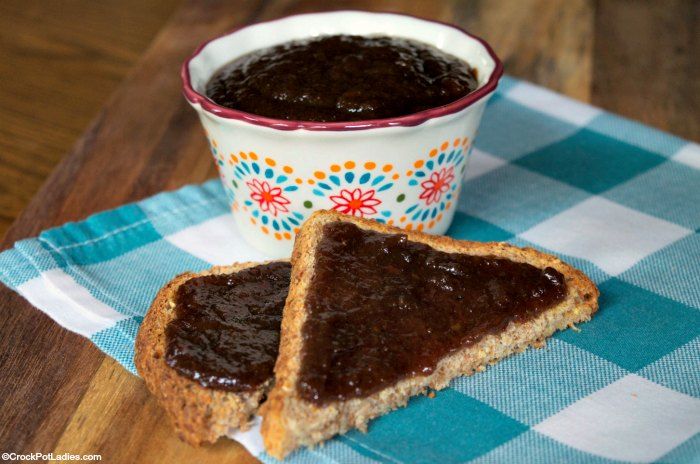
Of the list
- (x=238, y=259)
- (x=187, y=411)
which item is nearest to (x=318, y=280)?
(x=187, y=411)

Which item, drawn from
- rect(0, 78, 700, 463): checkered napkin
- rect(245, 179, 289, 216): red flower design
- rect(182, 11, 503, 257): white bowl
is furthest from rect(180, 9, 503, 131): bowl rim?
rect(0, 78, 700, 463): checkered napkin

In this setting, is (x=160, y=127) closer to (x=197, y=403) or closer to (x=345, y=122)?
(x=345, y=122)

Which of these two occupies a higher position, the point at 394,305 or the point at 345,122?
A: the point at 345,122

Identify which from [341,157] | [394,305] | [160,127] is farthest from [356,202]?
[160,127]

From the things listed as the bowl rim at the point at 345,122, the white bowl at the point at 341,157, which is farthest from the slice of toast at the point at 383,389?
the bowl rim at the point at 345,122

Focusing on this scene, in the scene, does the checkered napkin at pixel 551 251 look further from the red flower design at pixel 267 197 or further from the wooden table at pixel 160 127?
the red flower design at pixel 267 197

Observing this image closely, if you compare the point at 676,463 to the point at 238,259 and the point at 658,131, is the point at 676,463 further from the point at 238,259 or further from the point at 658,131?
the point at 658,131

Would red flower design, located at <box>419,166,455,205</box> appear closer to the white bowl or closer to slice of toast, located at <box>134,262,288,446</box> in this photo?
the white bowl
